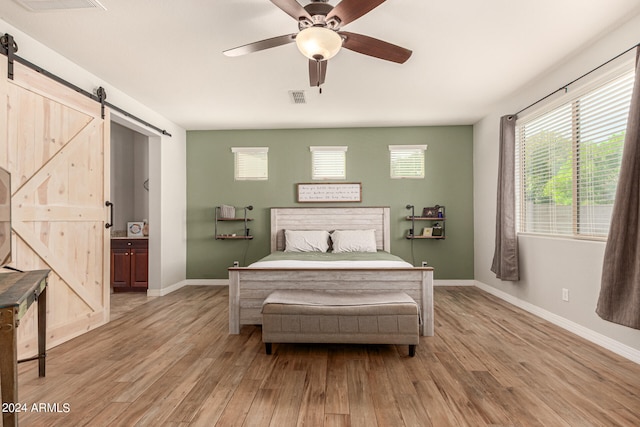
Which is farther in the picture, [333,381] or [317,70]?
[317,70]

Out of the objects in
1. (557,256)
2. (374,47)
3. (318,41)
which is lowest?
(557,256)

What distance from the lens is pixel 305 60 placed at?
136 inches

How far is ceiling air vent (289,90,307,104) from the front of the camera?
4.27m

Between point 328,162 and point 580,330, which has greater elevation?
point 328,162

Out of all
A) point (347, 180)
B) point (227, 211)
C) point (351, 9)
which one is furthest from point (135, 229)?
point (351, 9)

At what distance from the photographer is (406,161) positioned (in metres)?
5.88

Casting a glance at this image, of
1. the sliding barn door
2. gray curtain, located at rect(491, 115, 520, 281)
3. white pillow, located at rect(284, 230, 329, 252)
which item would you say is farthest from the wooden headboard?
the sliding barn door

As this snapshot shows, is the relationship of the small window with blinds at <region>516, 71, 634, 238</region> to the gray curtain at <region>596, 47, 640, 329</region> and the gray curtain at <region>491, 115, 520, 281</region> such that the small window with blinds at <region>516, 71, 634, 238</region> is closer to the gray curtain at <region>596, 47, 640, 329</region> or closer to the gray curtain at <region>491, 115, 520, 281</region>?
the gray curtain at <region>491, 115, 520, 281</region>

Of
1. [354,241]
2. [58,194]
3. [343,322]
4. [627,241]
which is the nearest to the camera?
[627,241]

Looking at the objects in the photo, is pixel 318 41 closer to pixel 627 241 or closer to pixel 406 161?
pixel 627 241

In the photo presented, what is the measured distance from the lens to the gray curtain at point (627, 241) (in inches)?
97.6

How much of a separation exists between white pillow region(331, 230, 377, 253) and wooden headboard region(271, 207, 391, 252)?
0.32 metres

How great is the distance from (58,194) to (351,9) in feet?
9.56

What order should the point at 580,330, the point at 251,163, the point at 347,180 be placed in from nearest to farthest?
the point at 580,330 → the point at 347,180 → the point at 251,163
